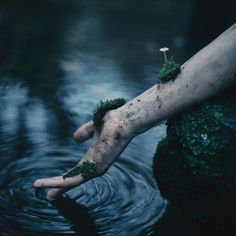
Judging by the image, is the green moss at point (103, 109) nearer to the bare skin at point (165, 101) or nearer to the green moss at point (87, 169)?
the bare skin at point (165, 101)

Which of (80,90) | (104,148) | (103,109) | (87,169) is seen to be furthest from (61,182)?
(80,90)

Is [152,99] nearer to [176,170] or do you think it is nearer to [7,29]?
[176,170]

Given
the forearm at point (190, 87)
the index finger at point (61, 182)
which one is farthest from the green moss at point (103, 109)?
the index finger at point (61, 182)

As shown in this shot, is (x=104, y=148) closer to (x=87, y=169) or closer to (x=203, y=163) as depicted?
Result: (x=87, y=169)

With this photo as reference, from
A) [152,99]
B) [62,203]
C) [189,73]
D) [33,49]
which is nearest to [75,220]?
[62,203]

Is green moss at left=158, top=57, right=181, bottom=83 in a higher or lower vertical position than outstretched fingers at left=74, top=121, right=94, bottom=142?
higher

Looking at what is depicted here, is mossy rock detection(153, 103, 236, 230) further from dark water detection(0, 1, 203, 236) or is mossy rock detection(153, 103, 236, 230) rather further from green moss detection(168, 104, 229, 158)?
dark water detection(0, 1, 203, 236)

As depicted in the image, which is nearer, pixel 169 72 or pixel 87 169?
pixel 169 72

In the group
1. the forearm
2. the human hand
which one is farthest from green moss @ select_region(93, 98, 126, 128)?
the forearm
